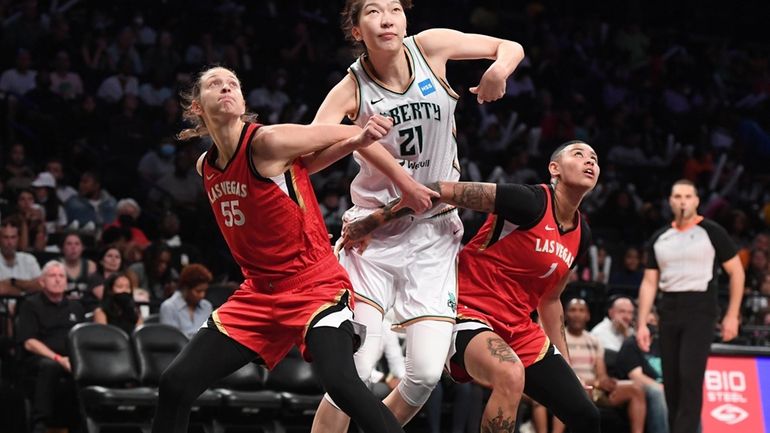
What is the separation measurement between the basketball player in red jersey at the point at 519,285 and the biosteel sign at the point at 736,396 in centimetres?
366

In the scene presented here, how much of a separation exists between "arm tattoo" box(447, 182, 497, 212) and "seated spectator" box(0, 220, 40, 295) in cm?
582

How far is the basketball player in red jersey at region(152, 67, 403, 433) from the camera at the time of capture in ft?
16.3

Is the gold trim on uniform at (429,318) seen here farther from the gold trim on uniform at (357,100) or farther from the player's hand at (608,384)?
the player's hand at (608,384)

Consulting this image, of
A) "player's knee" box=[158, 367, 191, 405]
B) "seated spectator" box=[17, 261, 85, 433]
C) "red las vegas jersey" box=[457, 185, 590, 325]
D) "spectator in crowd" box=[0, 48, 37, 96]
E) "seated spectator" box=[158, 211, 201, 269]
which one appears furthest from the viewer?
"spectator in crowd" box=[0, 48, 37, 96]

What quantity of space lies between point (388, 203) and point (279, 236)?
0.84 metres

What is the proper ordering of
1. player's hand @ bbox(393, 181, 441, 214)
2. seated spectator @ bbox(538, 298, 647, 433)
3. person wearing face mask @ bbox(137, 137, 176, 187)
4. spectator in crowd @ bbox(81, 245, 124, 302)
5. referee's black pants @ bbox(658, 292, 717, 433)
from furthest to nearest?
1. person wearing face mask @ bbox(137, 137, 176, 187)
2. spectator in crowd @ bbox(81, 245, 124, 302)
3. seated spectator @ bbox(538, 298, 647, 433)
4. referee's black pants @ bbox(658, 292, 717, 433)
5. player's hand @ bbox(393, 181, 441, 214)

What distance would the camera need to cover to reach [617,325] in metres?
11.0

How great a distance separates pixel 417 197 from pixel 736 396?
5081mm

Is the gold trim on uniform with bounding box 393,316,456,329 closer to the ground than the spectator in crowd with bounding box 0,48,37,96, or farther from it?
closer to the ground

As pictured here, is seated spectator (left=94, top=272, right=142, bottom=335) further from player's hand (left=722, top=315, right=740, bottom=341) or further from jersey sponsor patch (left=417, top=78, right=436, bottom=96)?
jersey sponsor patch (left=417, top=78, right=436, bottom=96)

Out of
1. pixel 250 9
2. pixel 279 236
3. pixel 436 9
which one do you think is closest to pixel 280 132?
pixel 279 236

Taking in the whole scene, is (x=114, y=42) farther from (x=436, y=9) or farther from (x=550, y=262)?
(x=550, y=262)

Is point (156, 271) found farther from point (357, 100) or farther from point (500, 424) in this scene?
point (500, 424)

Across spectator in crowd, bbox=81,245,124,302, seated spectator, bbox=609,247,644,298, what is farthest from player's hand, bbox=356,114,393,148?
seated spectator, bbox=609,247,644,298
